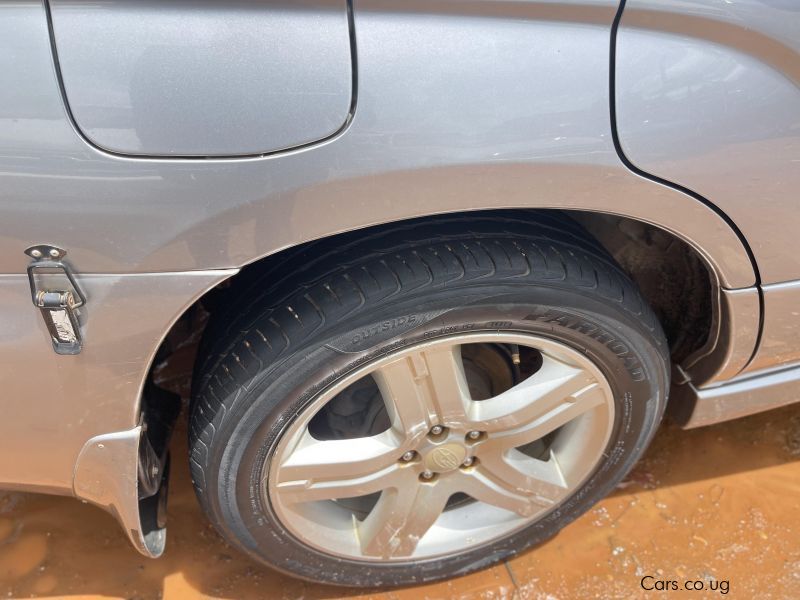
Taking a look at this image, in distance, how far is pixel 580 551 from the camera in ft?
6.56

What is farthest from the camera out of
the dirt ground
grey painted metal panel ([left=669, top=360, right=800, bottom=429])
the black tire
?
the dirt ground

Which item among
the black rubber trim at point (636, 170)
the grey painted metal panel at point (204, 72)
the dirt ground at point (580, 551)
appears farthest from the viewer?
the dirt ground at point (580, 551)

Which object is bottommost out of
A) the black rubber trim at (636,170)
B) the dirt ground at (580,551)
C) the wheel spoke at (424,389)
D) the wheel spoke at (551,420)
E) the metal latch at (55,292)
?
the dirt ground at (580,551)

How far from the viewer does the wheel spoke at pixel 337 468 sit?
4.92 ft

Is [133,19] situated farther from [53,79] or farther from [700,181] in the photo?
[700,181]

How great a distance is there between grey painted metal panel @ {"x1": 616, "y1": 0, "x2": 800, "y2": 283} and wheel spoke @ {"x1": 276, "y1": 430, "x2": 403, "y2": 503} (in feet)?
2.56

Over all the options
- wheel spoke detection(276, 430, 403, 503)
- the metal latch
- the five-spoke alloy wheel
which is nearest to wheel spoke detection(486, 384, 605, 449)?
the five-spoke alloy wheel

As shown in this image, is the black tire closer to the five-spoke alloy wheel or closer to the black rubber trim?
the five-spoke alloy wheel

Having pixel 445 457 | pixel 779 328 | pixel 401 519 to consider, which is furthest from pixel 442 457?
pixel 779 328

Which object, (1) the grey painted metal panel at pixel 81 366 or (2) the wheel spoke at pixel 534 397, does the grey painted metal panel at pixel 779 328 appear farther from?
(1) the grey painted metal panel at pixel 81 366

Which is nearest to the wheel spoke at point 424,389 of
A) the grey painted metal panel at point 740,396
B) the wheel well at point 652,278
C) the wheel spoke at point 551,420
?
the wheel spoke at point 551,420

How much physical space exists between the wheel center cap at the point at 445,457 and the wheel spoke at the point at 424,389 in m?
0.08

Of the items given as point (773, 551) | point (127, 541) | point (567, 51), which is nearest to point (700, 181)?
point (567, 51)

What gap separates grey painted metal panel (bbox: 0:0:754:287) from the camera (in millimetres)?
1070
